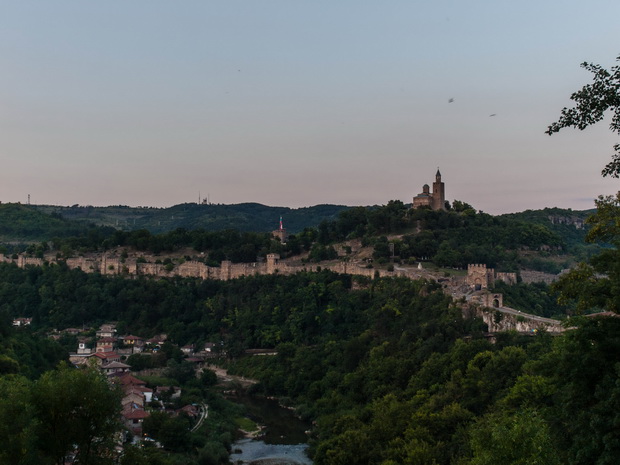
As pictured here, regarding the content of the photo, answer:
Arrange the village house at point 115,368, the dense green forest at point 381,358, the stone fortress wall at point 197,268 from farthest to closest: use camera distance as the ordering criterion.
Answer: the stone fortress wall at point 197,268 < the village house at point 115,368 < the dense green forest at point 381,358

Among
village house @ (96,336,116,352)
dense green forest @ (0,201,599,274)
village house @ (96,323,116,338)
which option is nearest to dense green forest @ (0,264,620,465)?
village house @ (96,323,116,338)

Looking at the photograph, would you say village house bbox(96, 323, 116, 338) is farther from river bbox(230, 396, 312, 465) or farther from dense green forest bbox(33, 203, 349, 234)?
dense green forest bbox(33, 203, 349, 234)

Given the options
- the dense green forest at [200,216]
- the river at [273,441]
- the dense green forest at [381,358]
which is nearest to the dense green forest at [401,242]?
the dense green forest at [381,358]

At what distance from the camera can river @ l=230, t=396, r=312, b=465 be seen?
29.6 meters

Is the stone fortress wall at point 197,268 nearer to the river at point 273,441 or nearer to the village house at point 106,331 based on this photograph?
the village house at point 106,331

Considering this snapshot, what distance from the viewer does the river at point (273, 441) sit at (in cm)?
2956

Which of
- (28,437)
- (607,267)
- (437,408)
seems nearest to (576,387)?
(607,267)

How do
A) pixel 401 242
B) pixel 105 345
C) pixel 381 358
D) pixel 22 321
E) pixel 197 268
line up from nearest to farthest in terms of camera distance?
pixel 381 358, pixel 105 345, pixel 401 242, pixel 22 321, pixel 197 268

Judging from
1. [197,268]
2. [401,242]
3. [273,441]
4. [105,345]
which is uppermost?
[401,242]

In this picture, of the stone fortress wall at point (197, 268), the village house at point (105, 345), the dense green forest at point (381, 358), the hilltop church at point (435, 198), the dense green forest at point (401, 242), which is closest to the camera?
the dense green forest at point (381, 358)

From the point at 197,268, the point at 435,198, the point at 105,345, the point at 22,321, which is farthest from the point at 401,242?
the point at 22,321

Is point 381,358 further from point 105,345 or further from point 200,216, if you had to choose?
point 200,216

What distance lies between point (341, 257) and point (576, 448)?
40822mm

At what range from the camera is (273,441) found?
32.5 meters
